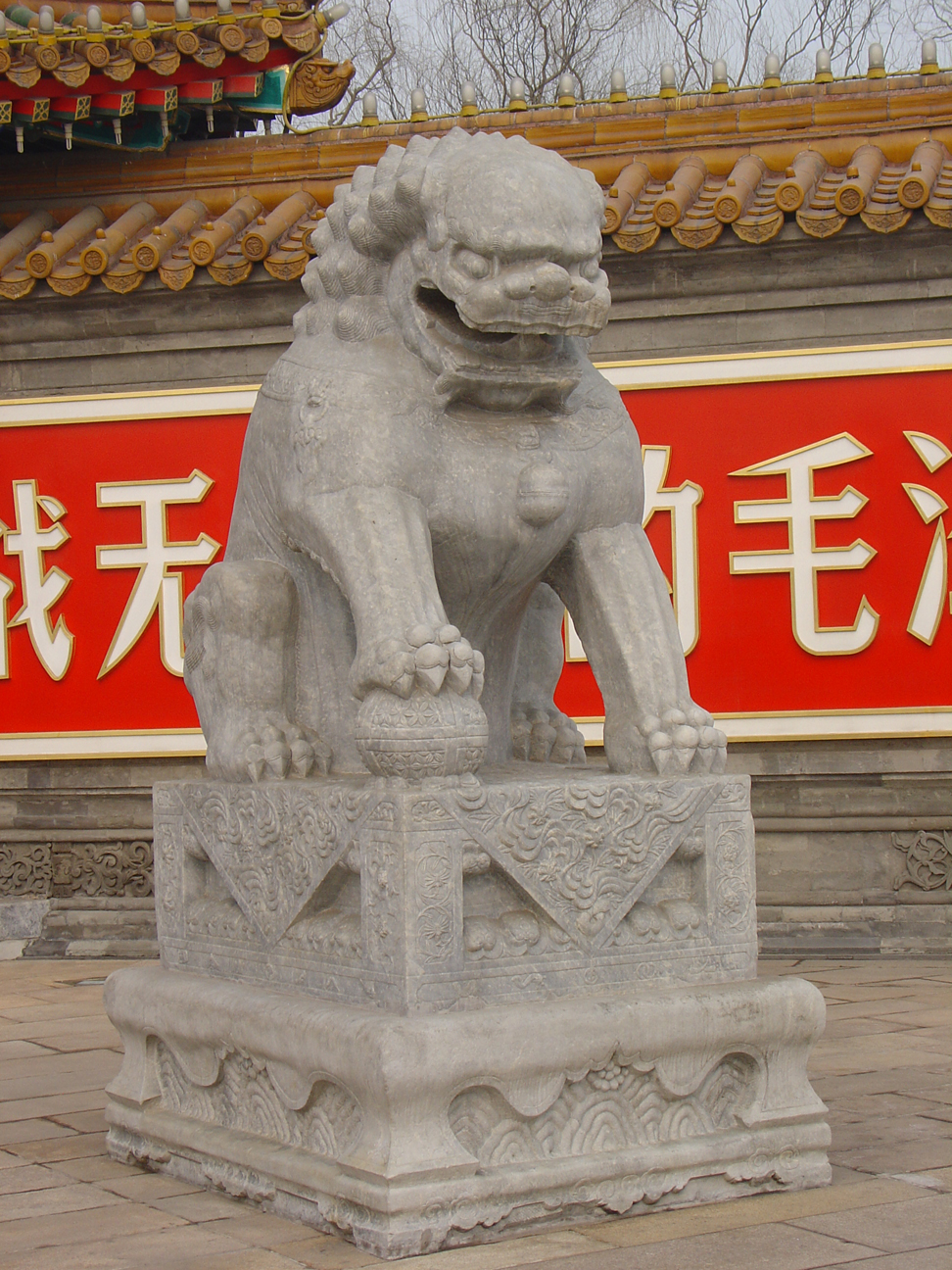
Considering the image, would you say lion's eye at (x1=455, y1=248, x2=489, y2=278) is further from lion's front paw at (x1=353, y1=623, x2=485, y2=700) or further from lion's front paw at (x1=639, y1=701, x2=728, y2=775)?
lion's front paw at (x1=639, y1=701, x2=728, y2=775)

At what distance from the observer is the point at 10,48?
6125 millimetres

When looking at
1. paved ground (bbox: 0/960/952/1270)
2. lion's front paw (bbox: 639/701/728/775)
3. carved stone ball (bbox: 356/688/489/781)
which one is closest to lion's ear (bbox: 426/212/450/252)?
carved stone ball (bbox: 356/688/489/781)

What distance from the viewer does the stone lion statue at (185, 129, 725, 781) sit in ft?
9.43

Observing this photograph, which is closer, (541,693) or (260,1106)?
(260,1106)

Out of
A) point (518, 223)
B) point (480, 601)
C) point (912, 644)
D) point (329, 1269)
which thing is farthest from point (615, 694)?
point (912, 644)

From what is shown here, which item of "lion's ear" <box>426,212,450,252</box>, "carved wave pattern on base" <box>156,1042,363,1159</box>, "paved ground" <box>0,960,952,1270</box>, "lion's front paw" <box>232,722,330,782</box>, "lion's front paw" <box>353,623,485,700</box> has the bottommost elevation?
"paved ground" <box>0,960,952,1270</box>

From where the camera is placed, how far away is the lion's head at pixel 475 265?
9.45ft

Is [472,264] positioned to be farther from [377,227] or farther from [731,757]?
[731,757]

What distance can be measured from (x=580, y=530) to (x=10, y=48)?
4056 mm

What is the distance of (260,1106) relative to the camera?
3051mm

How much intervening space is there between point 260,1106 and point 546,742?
948 millimetres

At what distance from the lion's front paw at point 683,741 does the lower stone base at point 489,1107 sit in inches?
16.1

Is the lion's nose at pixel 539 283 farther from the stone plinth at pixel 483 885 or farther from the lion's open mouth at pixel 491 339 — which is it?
the stone plinth at pixel 483 885

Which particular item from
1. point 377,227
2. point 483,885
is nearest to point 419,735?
point 483,885
